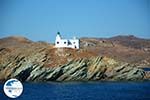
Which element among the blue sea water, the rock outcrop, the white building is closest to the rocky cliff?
the rock outcrop

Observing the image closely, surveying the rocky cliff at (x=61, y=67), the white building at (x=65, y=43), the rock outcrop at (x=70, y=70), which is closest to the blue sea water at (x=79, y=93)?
the rock outcrop at (x=70, y=70)

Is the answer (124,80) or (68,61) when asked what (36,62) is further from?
(124,80)

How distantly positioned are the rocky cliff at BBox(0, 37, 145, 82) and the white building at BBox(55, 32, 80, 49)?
11.6 ft

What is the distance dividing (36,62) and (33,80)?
4.04 meters

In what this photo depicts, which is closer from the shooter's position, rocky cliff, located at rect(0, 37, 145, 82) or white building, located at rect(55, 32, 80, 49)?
rocky cliff, located at rect(0, 37, 145, 82)

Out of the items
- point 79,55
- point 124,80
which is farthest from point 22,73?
point 124,80

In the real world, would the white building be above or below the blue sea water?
above

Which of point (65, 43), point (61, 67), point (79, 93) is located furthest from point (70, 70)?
point (79, 93)

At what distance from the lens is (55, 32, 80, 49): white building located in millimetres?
90625

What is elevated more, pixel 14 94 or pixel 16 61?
pixel 14 94

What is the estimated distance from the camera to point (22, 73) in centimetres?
7600

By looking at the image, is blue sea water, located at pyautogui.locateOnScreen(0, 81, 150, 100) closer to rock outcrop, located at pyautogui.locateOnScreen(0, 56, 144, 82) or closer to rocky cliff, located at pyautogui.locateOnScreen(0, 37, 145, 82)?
rock outcrop, located at pyautogui.locateOnScreen(0, 56, 144, 82)

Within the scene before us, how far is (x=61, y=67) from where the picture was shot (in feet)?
258

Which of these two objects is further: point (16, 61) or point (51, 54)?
point (51, 54)
